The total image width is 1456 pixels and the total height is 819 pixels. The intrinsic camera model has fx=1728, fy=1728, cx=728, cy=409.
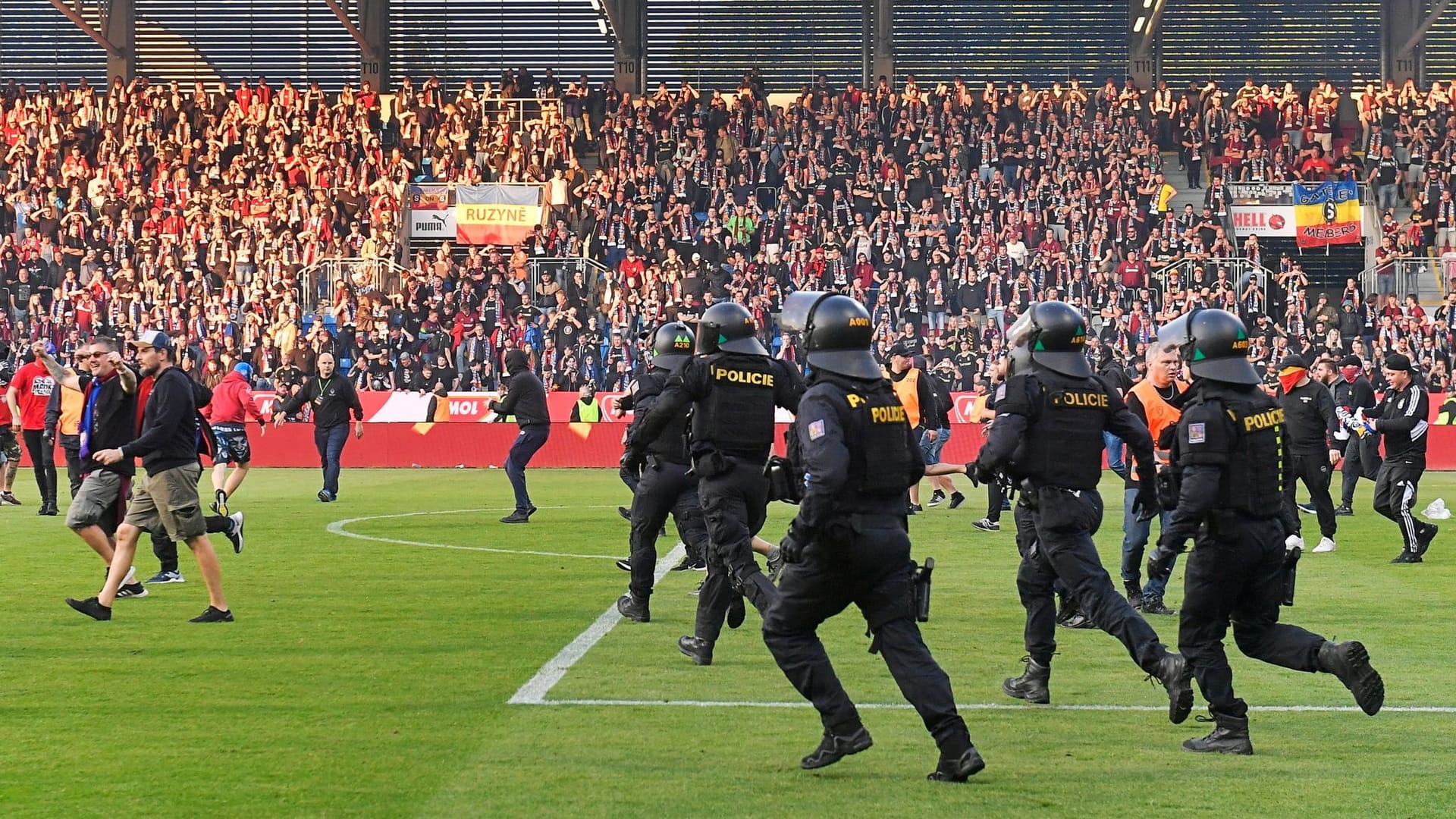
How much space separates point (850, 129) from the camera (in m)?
40.0

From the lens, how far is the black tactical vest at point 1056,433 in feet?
26.6

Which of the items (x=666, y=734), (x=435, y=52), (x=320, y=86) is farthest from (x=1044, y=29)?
(x=666, y=734)

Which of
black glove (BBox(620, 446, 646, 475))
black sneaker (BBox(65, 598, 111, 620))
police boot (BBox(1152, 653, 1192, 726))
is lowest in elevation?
black sneaker (BBox(65, 598, 111, 620))

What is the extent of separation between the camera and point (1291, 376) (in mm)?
16766

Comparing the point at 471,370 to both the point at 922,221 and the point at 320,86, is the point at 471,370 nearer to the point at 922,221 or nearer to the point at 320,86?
the point at 922,221

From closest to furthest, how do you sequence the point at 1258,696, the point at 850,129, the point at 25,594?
1. the point at 1258,696
2. the point at 25,594
3. the point at 850,129

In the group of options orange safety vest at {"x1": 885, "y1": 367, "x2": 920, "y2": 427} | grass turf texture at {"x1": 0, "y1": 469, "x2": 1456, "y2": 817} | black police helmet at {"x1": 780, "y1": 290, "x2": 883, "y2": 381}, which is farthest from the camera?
orange safety vest at {"x1": 885, "y1": 367, "x2": 920, "y2": 427}

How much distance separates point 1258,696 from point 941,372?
23.8 metres

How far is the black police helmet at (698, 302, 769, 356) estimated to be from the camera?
30.4 feet

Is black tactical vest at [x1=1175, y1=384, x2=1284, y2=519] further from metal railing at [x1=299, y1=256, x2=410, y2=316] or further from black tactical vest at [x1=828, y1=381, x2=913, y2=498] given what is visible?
metal railing at [x1=299, y1=256, x2=410, y2=316]

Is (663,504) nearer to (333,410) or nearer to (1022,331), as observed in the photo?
(1022,331)

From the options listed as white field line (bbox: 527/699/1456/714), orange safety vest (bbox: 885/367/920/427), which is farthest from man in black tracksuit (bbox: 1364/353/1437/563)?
white field line (bbox: 527/699/1456/714)

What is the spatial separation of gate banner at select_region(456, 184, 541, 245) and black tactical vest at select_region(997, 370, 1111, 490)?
31.1 metres

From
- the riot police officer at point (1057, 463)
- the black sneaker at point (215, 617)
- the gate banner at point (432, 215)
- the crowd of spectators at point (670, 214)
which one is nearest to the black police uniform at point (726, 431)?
the riot police officer at point (1057, 463)
